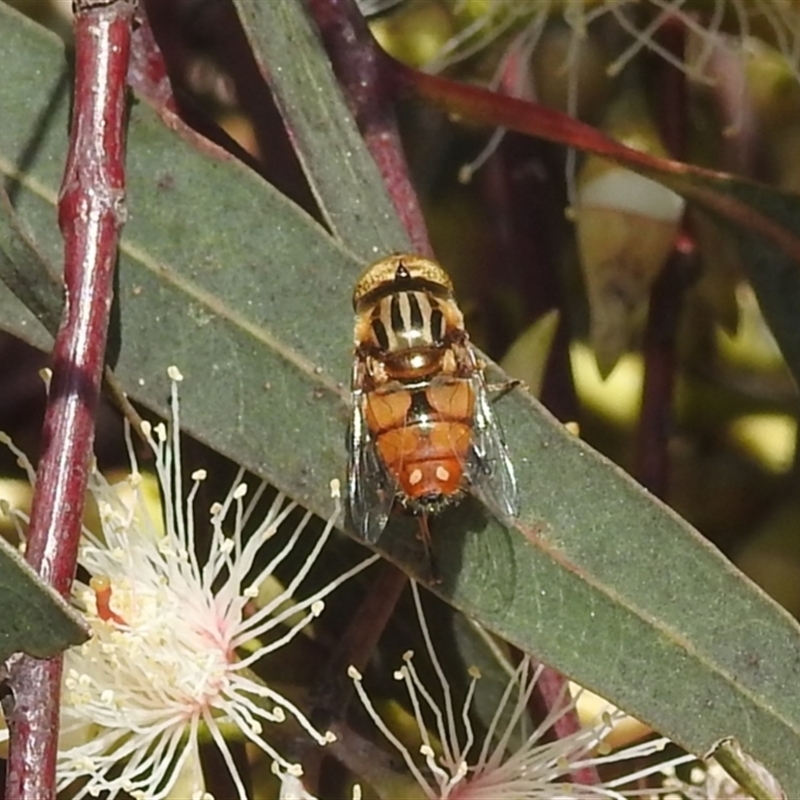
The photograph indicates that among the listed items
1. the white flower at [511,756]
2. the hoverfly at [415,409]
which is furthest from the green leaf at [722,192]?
the white flower at [511,756]

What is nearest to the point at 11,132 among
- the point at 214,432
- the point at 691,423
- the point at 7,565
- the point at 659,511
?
the point at 214,432

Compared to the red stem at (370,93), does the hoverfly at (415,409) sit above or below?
below

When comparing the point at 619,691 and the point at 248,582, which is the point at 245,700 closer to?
the point at 248,582

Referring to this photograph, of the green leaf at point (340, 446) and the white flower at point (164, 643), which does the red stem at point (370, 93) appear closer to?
the green leaf at point (340, 446)

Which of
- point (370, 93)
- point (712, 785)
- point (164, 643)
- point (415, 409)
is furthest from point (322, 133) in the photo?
point (712, 785)

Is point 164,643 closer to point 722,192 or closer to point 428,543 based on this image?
point 428,543

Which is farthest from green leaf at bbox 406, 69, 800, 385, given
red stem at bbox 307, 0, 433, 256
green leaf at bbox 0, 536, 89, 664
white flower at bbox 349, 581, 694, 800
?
green leaf at bbox 0, 536, 89, 664
